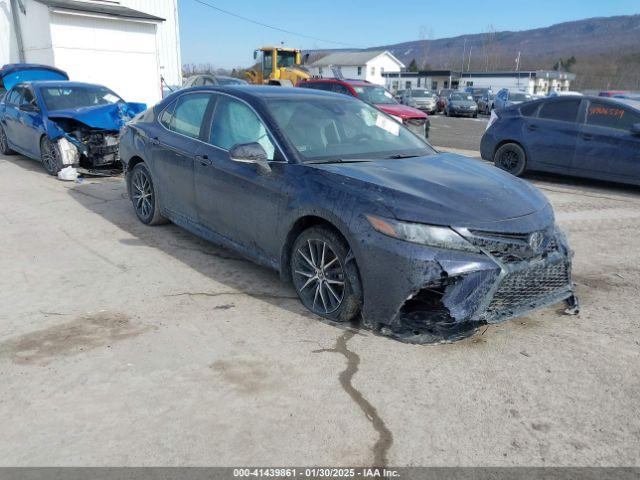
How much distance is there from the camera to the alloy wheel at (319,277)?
12.4 ft

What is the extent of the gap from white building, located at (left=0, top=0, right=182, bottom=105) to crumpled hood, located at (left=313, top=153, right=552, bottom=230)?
17762 mm

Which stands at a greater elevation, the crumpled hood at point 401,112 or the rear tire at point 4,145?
the crumpled hood at point 401,112

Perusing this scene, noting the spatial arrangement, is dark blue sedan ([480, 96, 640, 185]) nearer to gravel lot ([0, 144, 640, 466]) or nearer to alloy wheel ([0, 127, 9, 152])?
gravel lot ([0, 144, 640, 466])

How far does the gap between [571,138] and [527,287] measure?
656 centimetres

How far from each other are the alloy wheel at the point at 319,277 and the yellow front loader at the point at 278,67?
2285 centimetres

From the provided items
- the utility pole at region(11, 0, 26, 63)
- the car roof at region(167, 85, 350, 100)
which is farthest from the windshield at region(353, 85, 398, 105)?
the utility pole at region(11, 0, 26, 63)

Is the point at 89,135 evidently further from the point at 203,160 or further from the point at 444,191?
the point at 444,191

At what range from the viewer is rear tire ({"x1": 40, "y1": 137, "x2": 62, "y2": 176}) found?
29.3 feet

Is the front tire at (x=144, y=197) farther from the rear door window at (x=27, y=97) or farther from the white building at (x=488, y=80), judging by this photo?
the white building at (x=488, y=80)

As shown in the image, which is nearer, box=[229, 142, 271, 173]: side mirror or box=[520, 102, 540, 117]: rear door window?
box=[229, 142, 271, 173]: side mirror

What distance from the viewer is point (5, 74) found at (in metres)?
14.1

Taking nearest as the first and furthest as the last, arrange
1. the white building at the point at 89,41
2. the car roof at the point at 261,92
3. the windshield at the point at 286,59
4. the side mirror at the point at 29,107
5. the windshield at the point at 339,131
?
the windshield at the point at 339,131 < the car roof at the point at 261,92 < the side mirror at the point at 29,107 < the white building at the point at 89,41 < the windshield at the point at 286,59

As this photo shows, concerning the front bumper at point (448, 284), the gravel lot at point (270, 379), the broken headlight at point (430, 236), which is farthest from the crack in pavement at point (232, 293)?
the broken headlight at point (430, 236)

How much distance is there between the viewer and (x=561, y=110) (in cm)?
934
